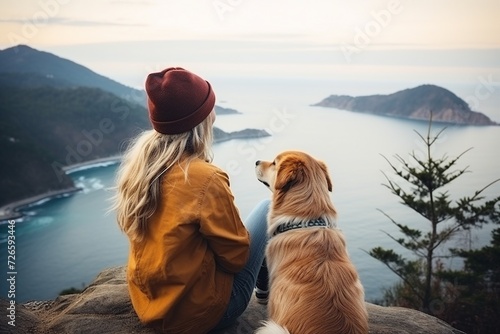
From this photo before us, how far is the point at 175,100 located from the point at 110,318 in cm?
192

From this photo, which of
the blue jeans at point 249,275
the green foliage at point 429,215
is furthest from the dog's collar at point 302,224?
the green foliage at point 429,215

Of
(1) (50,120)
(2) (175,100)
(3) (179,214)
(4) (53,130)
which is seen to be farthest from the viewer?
(1) (50,120)

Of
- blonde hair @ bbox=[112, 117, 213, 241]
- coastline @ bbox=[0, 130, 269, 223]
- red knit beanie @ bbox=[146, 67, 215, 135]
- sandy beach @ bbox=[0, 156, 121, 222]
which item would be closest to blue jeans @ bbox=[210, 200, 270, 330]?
blonde hair @ bbox=[112, 117, 213, 241]

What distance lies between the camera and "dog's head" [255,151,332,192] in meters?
2.96

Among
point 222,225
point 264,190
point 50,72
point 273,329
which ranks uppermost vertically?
point 50,72

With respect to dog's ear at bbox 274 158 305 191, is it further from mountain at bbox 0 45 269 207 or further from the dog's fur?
mountain at bbox 0 45 269 207

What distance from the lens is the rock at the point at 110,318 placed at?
301cm

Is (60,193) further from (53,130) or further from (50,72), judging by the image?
(50,72)

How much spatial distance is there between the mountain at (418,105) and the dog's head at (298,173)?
1227 centimetres

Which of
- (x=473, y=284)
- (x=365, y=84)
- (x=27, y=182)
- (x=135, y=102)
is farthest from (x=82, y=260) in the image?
(x=473, y=284)

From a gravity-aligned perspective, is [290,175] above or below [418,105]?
below

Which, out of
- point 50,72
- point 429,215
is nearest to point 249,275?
point 429,215

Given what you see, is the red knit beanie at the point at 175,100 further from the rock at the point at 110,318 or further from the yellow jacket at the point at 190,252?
the rock at the point at 110,318

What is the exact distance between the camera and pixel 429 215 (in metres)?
8.18
